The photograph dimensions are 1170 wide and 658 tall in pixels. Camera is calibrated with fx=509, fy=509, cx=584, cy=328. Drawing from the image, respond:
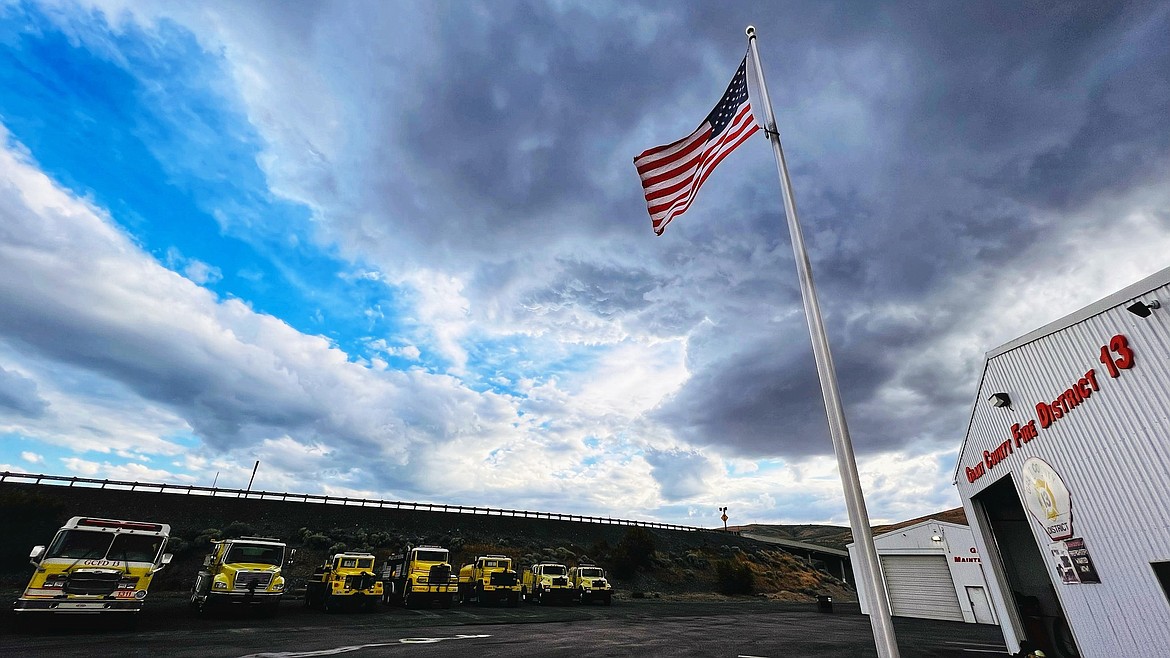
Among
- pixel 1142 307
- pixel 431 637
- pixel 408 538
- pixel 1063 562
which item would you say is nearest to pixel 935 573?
pixel 1063 562

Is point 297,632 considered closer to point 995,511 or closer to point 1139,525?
point 1139,525

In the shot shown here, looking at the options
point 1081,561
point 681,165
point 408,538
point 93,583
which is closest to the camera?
point 681,165

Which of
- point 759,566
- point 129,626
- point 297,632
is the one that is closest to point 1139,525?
point 297,632

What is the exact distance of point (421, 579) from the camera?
1107 inches

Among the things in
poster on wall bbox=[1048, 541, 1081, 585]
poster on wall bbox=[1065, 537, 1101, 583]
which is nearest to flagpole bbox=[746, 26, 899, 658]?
poster on wall bbox=[1065, 537, 1101, 583]

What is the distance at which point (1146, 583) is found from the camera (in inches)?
372

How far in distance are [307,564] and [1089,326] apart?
156 ft

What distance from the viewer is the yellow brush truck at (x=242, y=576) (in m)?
19.0

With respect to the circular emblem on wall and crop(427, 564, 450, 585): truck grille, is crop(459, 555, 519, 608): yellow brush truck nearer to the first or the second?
crop(427, 564, 450, 585): truck grille

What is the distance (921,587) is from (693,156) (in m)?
38.3

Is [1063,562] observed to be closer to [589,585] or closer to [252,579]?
[252,579]

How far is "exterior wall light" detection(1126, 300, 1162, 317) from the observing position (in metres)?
8.65

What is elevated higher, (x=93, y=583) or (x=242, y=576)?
(x=242, y=576)

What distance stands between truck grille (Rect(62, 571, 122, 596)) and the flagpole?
19.7 meters
